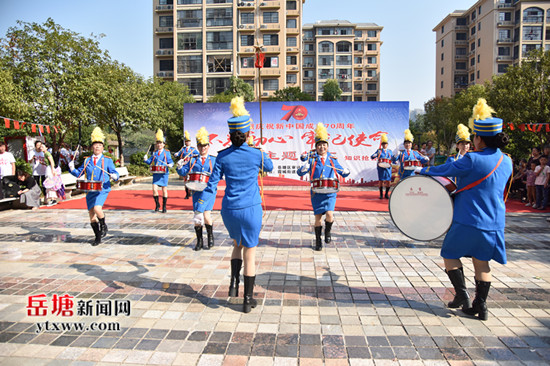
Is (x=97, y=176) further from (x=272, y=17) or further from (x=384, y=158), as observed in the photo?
(x=272, y=17)

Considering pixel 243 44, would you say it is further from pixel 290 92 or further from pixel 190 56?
pixel 290 92

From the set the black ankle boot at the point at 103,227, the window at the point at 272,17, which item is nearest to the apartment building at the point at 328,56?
the window at the point at 272,17

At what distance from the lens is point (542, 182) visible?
1050cm

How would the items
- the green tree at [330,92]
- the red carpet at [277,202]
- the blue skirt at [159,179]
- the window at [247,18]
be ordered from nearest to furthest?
the blue skirt at [159,179] < the red carpet at [277,202] < the window at [247,18] < the green tree at [330,92]

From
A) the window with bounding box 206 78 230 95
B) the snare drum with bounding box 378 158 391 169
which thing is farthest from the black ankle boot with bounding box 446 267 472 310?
the window with bounding box 206 78 230 95

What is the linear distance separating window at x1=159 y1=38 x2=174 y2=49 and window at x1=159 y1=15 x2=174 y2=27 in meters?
1.74

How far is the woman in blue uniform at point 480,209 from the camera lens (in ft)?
12.1

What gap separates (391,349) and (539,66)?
17.7m

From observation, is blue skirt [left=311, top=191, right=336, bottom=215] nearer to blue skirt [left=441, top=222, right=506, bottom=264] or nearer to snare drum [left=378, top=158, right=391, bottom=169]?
blue skirt [left=441, top=222, right=506, bottom=264]

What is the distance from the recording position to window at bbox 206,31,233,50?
46.7 m

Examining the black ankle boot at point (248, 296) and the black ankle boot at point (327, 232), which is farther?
the black ankle boot at point (327, 232)

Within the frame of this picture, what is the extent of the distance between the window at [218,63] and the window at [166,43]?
22.3 feet

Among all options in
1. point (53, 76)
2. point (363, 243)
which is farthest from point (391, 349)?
point (53, 76)

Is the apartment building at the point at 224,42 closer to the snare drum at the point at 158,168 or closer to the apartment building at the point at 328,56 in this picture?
the apartment building at the point at 328,56
